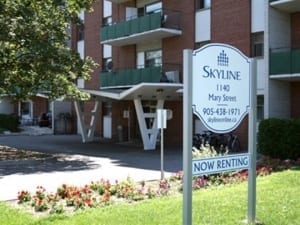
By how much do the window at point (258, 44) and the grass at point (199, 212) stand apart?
1446 centimetres

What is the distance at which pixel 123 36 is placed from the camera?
29953 millimetres

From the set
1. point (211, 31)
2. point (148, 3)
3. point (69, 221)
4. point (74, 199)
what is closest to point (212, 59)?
point (69, 221)

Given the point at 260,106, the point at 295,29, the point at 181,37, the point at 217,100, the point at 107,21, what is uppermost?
the point at 107,21

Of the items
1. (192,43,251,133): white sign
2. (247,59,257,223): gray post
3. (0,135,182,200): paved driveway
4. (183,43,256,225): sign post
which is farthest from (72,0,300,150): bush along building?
(192,43,251,133): white sign

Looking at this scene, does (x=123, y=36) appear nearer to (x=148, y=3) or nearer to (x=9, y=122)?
(x=148, y=3)

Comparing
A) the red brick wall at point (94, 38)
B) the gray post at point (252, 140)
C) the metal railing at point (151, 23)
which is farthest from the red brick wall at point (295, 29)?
the red brick wall at point (94, 38)

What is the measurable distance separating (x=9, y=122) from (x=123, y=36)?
18.3 metres

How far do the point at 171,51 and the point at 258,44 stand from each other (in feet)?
21.0

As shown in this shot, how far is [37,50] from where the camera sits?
2028 cm

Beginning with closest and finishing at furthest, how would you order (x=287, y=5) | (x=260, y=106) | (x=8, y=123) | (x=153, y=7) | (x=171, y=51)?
1. (x=287, y=5)
2. (x=260, y=106)
3. (x=171, y=51)
4. (x=153, y=7)
5. (x=8, y=123)

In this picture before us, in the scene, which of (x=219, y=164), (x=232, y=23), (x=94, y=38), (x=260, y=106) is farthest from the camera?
(x=94, y=38)

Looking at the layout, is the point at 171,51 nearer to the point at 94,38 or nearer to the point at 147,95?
the point at 147,95

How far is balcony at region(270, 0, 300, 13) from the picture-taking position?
21.2 metres

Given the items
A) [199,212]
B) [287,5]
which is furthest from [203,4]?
[199,212]
